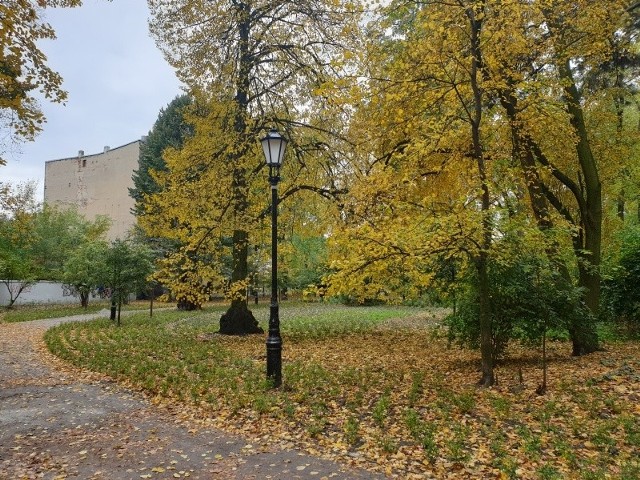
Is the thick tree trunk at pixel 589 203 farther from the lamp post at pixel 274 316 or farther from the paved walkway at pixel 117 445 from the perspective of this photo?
the paved walkway at pixel 117 445

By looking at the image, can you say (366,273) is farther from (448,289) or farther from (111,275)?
(111,275)

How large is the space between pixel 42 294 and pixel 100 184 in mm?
14133

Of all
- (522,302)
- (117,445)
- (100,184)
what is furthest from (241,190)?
(100,184)

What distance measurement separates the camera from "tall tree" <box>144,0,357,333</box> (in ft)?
43.3

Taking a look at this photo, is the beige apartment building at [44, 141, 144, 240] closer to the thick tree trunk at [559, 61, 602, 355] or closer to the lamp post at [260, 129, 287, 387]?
the lamp post at [260, 129, 287, 387]

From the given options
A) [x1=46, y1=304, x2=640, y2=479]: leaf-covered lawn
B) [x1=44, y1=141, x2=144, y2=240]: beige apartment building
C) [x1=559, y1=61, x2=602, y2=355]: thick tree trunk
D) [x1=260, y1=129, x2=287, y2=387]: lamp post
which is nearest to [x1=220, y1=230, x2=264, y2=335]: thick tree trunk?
[x1=46, y1=304, x2=640, y2=479]: leaf-covered lawn

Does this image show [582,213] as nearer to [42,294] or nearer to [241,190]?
[241,190]

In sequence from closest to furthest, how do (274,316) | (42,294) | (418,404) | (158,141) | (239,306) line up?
(418,404) < (274,316) < (239,306) < (158,141) < (42,294)

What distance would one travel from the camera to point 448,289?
A: 846cm

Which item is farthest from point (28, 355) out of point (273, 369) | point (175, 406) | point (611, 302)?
point (611, 302)

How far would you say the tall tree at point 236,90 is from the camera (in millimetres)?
13195

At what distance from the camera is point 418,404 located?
6.55 meters

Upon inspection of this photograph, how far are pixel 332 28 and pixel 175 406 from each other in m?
11.1

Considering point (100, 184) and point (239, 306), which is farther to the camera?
point (100, 184)
